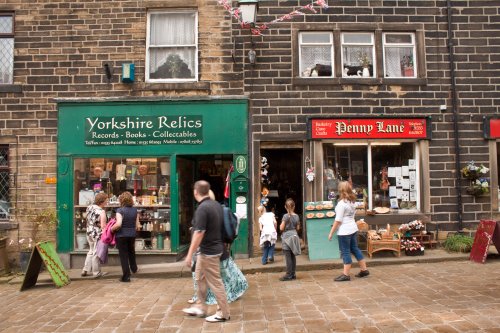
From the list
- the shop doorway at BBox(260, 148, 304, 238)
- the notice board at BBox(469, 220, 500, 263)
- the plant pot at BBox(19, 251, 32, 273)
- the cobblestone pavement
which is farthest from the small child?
the plant pot at BBox(19, 251, 32, 273)

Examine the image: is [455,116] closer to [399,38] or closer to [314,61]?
[399,38]

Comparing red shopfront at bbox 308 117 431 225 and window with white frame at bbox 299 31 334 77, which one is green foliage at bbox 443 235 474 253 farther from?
window with white frame at bbox 299 31 334 77

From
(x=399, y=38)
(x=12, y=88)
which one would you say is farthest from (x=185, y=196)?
(x=399, y=38)

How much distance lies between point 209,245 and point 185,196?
5421 millimetres

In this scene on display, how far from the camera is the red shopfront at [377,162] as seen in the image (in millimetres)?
10422

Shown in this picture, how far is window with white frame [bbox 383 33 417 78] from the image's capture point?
1084 cm

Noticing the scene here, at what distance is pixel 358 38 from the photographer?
10.9 m

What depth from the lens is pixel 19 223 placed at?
10.4 metres

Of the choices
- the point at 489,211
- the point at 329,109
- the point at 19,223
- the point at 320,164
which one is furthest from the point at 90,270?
the point at 489,211

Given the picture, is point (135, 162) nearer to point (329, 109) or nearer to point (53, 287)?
point (53, 287)

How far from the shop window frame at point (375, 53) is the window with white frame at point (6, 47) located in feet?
22.7

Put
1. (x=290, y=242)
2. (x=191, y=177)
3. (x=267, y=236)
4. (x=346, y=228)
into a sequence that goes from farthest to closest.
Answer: (x=191, y=177) → (x=267, y=236) → (x=290, y=242) → (x=346, y=228)

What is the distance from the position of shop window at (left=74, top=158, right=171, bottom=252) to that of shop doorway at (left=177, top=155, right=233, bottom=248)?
410mm

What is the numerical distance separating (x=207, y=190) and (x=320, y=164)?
4989 millimetres
